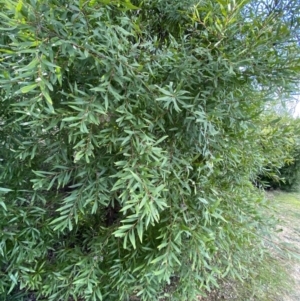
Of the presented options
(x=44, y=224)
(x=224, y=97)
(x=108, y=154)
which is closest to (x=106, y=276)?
(x=44, y=224)

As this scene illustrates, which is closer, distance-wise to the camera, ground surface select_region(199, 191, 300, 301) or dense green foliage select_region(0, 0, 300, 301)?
dense green foliage select_region(0, 0, 300, 301)

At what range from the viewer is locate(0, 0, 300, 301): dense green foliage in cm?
93

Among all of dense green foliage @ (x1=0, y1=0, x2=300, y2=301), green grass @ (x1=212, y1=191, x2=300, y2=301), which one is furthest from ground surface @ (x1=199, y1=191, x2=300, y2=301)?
dense green foliage @ (x1=0, y1=0, x2=300, y2=301)

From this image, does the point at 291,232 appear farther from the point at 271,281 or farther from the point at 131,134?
the point at 131,134

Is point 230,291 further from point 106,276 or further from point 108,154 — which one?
point 108,154

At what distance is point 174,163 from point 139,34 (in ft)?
2.06

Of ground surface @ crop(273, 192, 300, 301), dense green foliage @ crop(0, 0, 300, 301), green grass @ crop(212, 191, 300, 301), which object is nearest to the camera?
dense green foliage @ crop(0, 0, 300, 301)

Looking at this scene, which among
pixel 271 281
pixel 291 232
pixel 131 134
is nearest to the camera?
pixel 131 134

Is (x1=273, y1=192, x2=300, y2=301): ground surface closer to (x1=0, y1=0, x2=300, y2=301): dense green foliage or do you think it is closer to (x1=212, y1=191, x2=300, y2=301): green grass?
(x1=212, y1=191, x2=300, y2=301): green grass

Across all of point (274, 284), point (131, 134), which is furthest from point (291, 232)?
point (131, 134)

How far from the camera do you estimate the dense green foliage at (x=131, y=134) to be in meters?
0.93

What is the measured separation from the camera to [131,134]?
1.07 m

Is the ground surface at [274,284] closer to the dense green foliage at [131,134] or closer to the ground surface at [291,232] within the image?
the ground surface at [291,232]

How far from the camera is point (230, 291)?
2.06m
